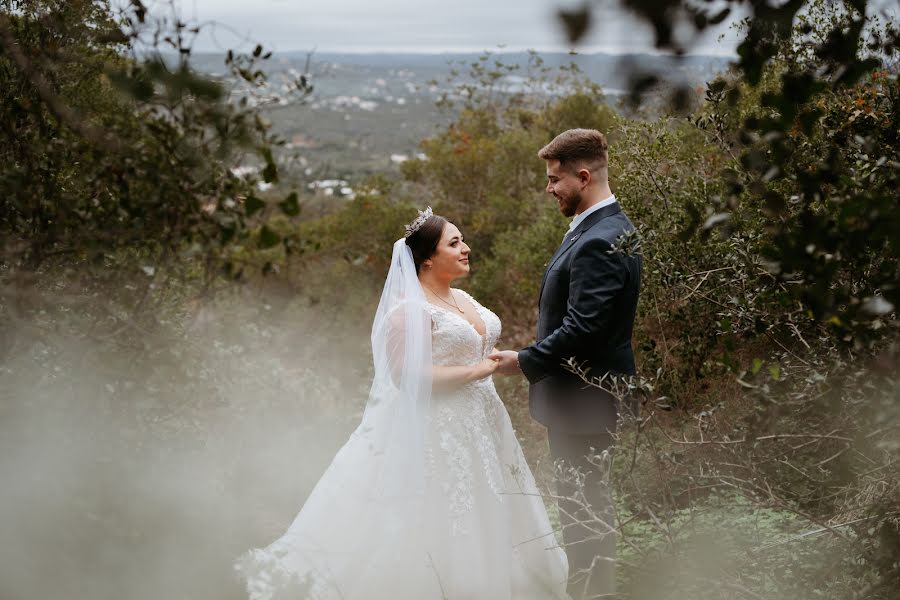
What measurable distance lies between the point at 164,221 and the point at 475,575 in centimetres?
247

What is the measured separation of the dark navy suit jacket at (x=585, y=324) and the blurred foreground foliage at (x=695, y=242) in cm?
20

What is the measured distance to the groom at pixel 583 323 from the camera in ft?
11.3

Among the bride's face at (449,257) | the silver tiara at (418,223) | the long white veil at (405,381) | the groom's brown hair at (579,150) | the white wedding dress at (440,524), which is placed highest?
the groom's brown hair at (579,150)

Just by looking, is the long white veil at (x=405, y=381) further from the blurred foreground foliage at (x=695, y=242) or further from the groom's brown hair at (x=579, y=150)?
the groom's brown hair at (x=579, y=150)

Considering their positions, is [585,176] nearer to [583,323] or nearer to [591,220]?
[591,220]

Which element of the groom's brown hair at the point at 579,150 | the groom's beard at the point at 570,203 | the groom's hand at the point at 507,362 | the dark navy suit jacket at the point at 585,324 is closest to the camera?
the dark navy suit jacket at the point at 585,324

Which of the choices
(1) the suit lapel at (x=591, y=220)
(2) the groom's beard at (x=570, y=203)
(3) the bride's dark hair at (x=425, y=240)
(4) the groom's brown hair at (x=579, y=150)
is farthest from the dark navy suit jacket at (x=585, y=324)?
(3) the bride's dark hair at (x=425, y=240)

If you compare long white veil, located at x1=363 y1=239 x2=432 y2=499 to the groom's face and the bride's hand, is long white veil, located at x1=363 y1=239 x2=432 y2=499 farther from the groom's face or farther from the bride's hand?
the groom's face

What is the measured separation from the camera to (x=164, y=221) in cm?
195

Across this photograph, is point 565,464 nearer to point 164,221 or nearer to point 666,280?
point 666,280

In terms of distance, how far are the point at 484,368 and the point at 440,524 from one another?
773 mm

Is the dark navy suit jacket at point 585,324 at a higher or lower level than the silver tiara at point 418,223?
lower

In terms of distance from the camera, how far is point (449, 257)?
4016mm

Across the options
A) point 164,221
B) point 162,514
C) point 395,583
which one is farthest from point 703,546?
point 164,221
